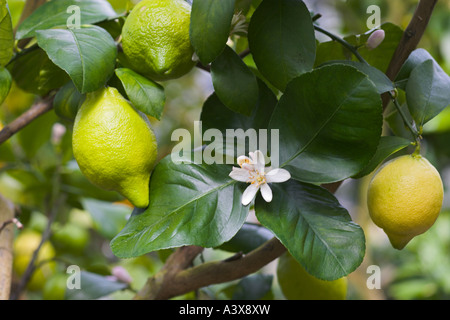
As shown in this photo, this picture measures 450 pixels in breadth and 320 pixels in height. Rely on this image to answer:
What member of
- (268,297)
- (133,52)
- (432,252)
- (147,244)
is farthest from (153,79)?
(432,252)

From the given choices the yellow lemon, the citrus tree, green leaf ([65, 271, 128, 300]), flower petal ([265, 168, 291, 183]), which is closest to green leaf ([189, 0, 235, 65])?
the citrus tree

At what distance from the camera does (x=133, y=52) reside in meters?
0.41

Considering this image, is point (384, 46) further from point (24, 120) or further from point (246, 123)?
point (24, 120)

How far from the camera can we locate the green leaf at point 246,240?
0.60 metres

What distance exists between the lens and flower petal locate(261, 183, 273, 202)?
399mm

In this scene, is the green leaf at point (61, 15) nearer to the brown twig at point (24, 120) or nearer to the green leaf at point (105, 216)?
the brown twig at point (24, 120)

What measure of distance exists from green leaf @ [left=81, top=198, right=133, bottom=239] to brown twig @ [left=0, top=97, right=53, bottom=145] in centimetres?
35

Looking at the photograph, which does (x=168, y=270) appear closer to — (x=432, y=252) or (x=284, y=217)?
(x=284, y=217)

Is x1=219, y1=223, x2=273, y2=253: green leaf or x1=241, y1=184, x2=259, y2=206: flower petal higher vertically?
x1=241, y1=184, x2=259, y2=206: flower petal

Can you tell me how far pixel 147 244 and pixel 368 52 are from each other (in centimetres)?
32

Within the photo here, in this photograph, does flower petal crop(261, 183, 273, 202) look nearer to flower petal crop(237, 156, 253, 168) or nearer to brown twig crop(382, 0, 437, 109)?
flower petal crop(237, 156, 253, 168)

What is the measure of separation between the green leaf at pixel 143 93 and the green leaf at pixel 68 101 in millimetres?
69

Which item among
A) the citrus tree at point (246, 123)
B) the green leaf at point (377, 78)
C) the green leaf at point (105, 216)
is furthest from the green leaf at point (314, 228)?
the green leaf at point (105, 216)

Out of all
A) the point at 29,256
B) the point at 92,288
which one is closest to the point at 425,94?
the point at 92,288
